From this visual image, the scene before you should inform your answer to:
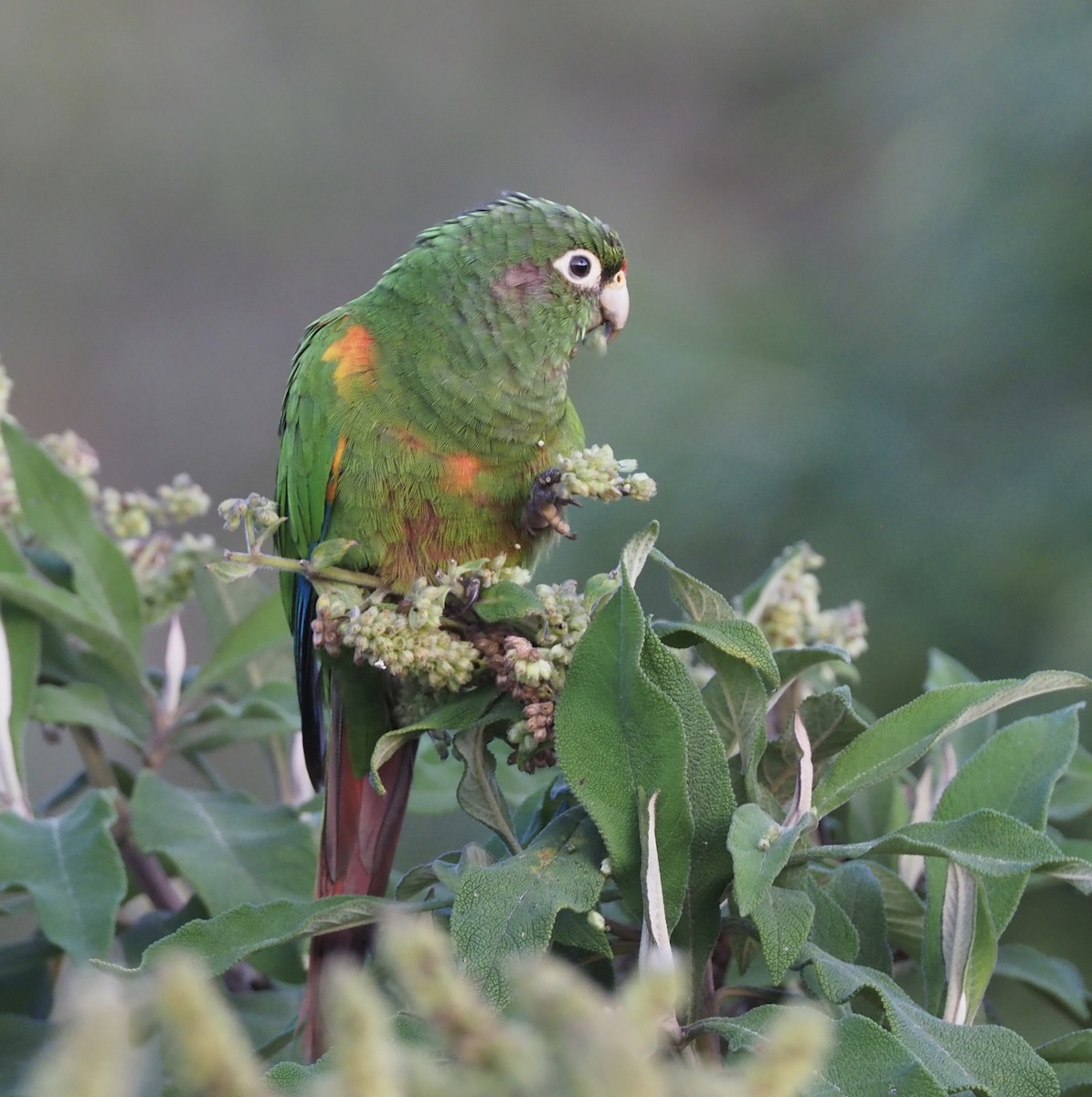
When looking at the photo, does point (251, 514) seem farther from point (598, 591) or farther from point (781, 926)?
point (781, 926)

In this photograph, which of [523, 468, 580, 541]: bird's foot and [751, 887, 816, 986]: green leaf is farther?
[523, 468, 580, 541]: bird's foot

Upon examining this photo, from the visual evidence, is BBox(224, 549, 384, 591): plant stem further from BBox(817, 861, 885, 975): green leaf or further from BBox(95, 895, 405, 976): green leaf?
BBox(817, 861, 885, 975): green leaf

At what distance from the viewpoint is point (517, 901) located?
27.4 inches

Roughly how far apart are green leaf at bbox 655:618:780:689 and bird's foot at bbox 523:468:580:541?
36 centimetres

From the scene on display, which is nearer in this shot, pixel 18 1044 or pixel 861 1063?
pixel 861 1063

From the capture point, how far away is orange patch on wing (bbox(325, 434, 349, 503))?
4.30 ft

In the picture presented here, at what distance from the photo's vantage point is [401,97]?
584 cm

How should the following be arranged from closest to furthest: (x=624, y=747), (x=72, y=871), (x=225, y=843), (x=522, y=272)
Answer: (x=624, y=747) < (x=72, y=871) < (x=225, y=843) < (x=522, y=272)

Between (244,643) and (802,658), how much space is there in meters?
0.75

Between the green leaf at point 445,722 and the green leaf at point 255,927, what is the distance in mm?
83

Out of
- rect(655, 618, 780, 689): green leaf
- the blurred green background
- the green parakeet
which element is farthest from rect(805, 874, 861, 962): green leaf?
the blurred green background

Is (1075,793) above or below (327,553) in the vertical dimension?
below

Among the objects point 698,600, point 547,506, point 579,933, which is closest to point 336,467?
point 547,506

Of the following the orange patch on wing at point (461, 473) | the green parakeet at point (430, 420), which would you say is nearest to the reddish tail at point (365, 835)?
the green parakeet at point (430, 420)
